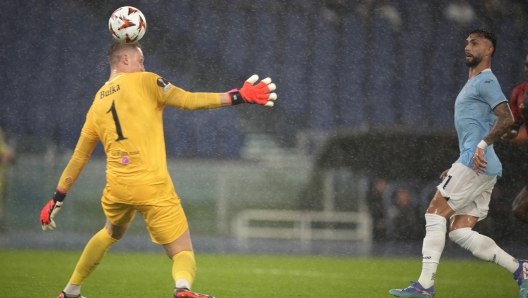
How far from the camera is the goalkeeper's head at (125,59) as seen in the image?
422 cm

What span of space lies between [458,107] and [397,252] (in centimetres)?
527

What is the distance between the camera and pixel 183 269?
3953mm

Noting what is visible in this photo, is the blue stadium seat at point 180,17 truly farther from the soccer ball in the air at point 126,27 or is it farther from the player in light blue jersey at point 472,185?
the soccer ball in the air at point 126,27

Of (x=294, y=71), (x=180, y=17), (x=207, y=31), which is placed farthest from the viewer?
(x=180, y=17)

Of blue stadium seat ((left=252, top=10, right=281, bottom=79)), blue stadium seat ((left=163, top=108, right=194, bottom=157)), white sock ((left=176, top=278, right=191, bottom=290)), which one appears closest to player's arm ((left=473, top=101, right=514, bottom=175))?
white sock ((left=176, top=278, right=191, bottom=290))

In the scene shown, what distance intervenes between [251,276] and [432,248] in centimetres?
233

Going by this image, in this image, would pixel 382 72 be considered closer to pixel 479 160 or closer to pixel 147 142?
pixel 479 160

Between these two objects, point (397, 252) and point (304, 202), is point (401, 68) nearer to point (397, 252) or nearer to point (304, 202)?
point (304, 202)

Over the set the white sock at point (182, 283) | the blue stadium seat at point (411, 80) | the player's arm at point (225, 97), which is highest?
the blue stadium seat at point (411, 80)

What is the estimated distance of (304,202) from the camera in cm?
1130

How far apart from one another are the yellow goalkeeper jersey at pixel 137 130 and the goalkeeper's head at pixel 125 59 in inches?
4.0

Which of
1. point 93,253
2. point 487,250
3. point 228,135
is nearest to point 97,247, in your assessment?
point 93,253

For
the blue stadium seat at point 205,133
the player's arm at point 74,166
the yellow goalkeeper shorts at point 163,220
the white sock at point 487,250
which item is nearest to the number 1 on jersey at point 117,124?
the player's arm at point 74,166

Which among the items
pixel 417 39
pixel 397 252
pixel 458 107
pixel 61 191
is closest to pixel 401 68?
pixel 417 39
